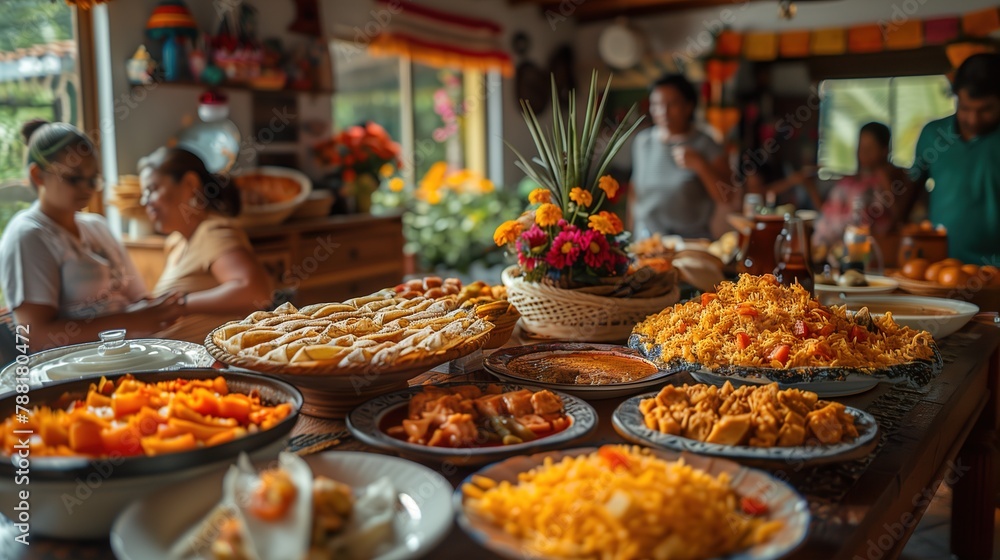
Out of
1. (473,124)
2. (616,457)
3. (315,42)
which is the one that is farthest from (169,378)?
(473,124)

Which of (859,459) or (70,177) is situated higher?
(70,177)

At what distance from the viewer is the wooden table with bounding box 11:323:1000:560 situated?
94 cm

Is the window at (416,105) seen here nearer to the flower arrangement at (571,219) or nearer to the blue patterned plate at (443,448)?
the flower arrangement at (571,219)

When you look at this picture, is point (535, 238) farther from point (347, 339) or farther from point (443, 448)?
point (443, 448)

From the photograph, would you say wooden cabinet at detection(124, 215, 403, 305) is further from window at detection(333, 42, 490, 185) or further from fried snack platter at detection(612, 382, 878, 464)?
fried snack platter at detection(612, 382, 878, 464)

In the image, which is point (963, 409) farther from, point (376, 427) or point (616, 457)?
point (376, 427)

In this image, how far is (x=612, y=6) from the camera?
704cm

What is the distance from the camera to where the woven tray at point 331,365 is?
123 centimetres

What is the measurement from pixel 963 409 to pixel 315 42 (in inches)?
165

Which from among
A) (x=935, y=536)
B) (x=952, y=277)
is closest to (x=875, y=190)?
(x=952, y=277)

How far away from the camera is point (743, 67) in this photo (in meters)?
6.92

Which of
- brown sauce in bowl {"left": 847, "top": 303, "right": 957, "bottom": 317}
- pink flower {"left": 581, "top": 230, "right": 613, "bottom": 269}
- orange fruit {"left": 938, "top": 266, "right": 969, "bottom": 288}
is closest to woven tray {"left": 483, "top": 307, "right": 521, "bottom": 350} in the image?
pink flower {"left": 581, "top": 230, "right": 613, "bottom": 269}

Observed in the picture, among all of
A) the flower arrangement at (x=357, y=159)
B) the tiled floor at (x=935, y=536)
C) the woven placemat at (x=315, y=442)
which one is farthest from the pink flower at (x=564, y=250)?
the flower arrangement at (x=357, y=159)

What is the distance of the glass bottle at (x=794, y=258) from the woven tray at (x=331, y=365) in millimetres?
1013
